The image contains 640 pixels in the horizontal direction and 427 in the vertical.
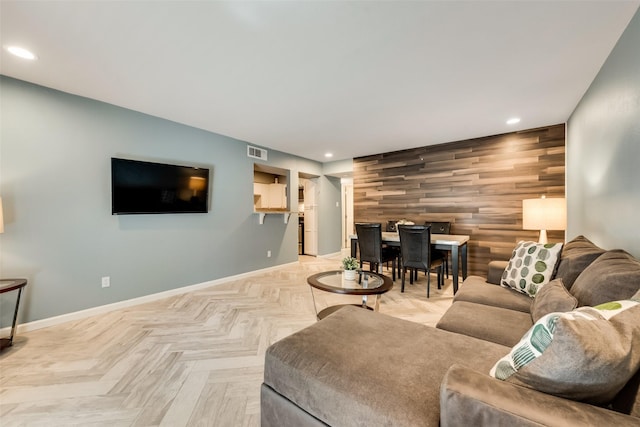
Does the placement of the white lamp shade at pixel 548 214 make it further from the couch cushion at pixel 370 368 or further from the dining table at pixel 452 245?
the couch cushion at pixel 370 368

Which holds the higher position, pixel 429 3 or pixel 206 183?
pixel 429 3

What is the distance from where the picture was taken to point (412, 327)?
1.47 metres

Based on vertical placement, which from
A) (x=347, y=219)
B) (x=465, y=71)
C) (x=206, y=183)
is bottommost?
(x=347, y=219)

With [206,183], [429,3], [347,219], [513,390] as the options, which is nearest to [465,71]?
[429,3]

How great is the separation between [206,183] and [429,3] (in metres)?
3.35

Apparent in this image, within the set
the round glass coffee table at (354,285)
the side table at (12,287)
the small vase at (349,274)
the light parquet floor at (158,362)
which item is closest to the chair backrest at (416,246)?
the light parquet floor at (158,362)

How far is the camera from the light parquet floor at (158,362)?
1513mm

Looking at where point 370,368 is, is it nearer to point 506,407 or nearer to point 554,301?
point 506,407

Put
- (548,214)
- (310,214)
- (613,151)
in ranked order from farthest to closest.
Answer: (310,214), (548,214), (613,151)

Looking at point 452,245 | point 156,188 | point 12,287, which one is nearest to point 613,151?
point 452,245

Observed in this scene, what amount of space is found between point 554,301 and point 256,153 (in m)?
4.32

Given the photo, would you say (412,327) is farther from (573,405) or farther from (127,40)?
(127,40)

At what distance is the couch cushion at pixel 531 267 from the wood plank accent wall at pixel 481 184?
2210 mm

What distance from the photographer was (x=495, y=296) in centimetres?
201
